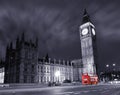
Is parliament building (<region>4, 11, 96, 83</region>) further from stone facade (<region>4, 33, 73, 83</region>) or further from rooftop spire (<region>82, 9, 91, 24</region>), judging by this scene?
rooftop spire (<region>82, 9, 91, 24</region>)

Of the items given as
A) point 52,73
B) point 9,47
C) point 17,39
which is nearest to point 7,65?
point 9,47

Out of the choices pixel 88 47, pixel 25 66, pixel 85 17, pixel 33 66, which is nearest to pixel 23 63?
pixel 25 66

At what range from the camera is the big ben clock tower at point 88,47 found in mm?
104800

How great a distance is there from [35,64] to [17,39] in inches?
616

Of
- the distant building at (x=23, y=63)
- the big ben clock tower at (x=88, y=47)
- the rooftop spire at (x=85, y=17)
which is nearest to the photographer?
the distant building at (x=23, y=63)

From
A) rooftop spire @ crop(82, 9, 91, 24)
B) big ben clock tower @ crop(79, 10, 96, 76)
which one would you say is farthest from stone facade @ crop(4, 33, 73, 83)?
rooftop spire @ crop(82, 9, 91, 24)

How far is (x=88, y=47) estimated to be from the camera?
4328 inches

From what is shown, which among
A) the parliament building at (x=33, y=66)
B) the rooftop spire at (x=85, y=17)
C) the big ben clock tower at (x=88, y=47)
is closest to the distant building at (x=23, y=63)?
the parliament building at (x=33, y=66)

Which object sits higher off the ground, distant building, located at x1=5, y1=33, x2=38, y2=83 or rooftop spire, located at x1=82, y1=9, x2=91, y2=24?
rooftop spire, located at x1=82, y1=9, x2=91, y2=24

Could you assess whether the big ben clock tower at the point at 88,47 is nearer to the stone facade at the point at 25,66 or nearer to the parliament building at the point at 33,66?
the parliament building at the point at 33,66

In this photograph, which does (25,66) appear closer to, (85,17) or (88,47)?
(88,47)

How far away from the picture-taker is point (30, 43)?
74.9m

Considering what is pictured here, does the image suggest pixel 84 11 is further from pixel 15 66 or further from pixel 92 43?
pixel 15 66

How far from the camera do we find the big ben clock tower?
10480 cm
